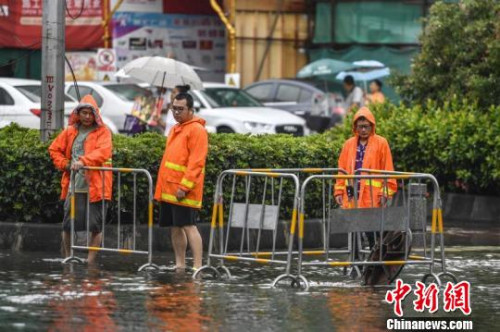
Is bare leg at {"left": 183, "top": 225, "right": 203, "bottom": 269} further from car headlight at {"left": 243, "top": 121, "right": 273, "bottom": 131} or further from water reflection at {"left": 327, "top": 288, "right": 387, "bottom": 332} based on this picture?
car headlight at {"left": 243, "top": 121, "right": 273, "bottom": 131}

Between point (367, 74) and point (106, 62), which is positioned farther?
point (367, 74)

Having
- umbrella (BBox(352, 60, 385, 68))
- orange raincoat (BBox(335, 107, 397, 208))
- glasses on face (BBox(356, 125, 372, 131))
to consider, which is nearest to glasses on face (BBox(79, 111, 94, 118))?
orange raincoat (BBox(335, 107, 397, 208))

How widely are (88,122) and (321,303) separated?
349 cm

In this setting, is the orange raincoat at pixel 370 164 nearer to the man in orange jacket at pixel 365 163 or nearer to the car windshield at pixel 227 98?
the man in orange jacket at pixel 365 163

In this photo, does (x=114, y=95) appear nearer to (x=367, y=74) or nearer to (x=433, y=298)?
(x=367, y=74)

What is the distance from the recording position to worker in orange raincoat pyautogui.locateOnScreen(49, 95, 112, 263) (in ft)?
44.0

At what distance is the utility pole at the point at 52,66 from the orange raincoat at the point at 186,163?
2576 millimetres

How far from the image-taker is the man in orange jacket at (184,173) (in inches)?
502

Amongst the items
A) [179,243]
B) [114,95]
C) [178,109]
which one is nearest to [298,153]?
[179,243]

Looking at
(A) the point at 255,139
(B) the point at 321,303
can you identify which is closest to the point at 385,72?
(A) the point at 255,139

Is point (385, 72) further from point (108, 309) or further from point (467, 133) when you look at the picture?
point (108, 309)

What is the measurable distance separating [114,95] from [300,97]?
607 centimetres

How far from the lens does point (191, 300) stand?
10961 mm

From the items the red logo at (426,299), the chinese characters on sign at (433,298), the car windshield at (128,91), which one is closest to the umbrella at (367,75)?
the car windshield at (128,91)
